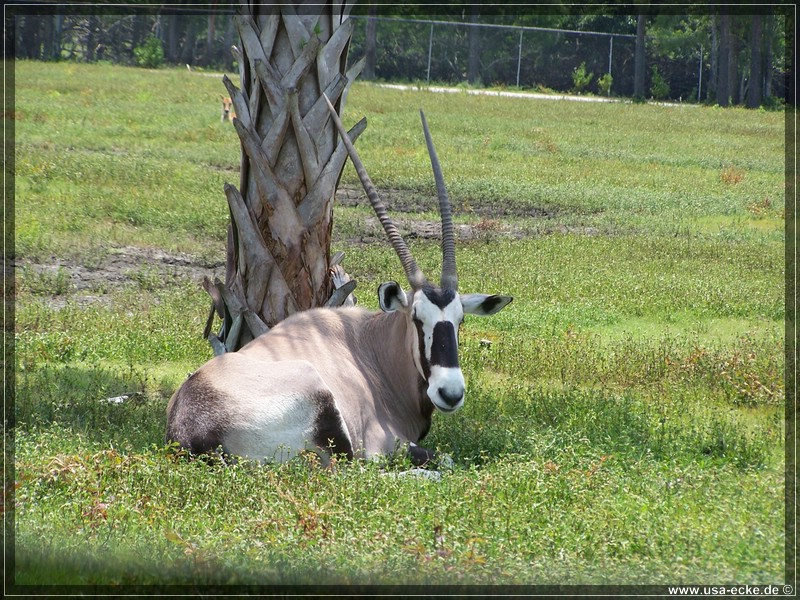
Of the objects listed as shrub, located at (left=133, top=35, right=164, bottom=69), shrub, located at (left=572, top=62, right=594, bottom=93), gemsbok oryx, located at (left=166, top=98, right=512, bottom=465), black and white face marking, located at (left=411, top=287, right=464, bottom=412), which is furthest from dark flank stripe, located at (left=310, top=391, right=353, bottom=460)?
shrub, located at (left=133, top=35, right=164, bottom=69)

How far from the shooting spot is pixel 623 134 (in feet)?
98.4

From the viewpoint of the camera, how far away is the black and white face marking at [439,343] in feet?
21.2

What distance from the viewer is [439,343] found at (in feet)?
22.0

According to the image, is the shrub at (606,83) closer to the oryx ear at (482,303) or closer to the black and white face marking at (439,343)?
the oryx ear at (482,303)

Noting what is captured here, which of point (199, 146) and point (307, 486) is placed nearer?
point (307, 486)

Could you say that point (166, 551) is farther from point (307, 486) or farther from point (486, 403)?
point (486, 403)

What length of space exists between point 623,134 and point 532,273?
1780 cm

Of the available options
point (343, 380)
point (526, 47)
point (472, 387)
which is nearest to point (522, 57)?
point (526, 47)

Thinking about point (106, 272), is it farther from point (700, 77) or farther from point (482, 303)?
point (700, 77)

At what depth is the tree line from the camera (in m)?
47.6

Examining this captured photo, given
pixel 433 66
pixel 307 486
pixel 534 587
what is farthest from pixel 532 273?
pixel 433 66

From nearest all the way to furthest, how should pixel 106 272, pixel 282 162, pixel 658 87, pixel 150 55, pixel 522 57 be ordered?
pixel 282 162
pixel 106 272
pixel 522 57
pixel 150 55
pixel 658 87

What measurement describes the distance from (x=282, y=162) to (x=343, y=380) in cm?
205

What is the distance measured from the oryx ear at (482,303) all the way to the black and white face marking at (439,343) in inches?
7.6
